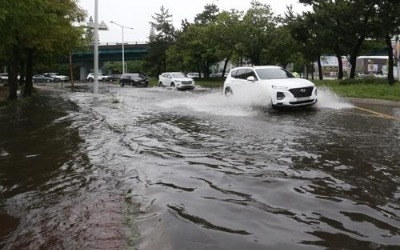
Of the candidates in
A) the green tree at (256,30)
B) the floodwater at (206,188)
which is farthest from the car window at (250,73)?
the green tree at (256,30)

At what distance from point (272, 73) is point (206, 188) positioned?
1099 cm

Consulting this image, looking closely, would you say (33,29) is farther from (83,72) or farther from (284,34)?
(83,72)

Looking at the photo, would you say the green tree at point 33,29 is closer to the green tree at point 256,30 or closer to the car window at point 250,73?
the car window at point 250,73

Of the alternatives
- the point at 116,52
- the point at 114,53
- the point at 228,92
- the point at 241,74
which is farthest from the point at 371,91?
the point at 114,53

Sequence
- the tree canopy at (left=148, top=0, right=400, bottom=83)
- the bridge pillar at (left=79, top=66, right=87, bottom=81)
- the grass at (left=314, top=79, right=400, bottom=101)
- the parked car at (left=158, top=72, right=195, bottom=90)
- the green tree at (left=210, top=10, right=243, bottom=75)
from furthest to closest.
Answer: the bridge pillar at (left=79, top=66, right=87, bottom=81)
the green tree at (left=210, top=10, right=243, bottom=75)
the parked car at (left=158, top=72, right=195, bottom=90)
the tree canopy at (left=148, top=0, right=400, bottom=83)
the grass at (left=314, top=79, right=400, bottom=101)

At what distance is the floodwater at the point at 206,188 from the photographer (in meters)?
4.64

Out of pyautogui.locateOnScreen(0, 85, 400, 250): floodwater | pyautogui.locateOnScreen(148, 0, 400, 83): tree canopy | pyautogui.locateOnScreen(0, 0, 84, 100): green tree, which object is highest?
pyautogui.locateOnScreen(148, 0, 400, 83): tree canopy

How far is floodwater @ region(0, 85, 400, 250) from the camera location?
15.2 feet

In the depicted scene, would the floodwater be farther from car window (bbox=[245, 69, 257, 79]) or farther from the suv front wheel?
the suv front wheel

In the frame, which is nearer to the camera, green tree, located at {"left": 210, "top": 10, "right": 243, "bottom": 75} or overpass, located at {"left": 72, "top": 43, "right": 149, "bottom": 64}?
green tree, located at {"left": 210, "top": 10, "right": 243, "bottom": 75}

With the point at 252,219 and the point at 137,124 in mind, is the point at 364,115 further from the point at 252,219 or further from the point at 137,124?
the point at 252,219

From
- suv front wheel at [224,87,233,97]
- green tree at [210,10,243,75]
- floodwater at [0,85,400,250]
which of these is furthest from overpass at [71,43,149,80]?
floodwater at [0,85,400,250]

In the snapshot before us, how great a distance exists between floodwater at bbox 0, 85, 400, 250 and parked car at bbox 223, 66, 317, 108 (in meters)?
2.92

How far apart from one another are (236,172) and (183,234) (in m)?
2.67
